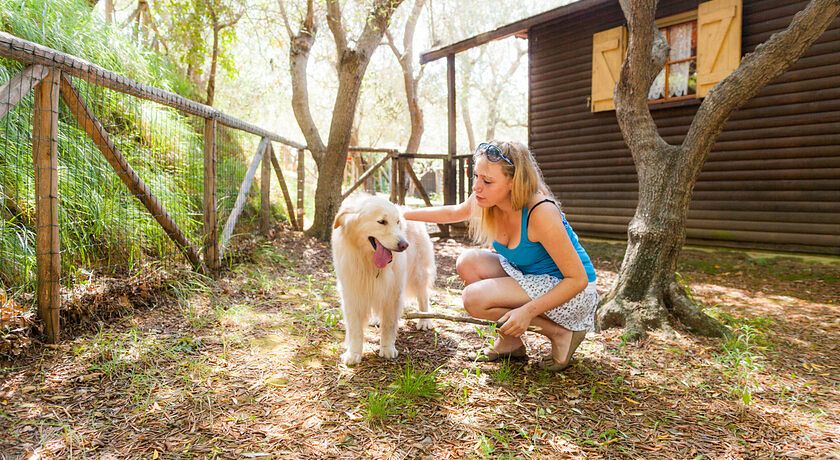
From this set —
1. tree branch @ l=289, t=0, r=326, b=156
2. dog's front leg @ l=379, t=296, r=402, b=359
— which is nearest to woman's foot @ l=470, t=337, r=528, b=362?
dog's front leg @ l=379, t=296, r=402, b=359

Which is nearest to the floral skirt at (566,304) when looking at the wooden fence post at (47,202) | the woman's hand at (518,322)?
the woman's hand at (518,322)

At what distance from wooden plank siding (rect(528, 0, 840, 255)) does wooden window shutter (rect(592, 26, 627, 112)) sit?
0.27 m

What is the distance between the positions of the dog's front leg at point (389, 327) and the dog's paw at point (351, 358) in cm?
18

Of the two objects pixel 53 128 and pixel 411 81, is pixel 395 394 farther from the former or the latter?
pixel 411 81

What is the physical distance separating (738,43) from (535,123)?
380 centimetres

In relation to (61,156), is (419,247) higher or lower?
lower

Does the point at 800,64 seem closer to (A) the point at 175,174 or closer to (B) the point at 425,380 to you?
(B) the point at 425,380

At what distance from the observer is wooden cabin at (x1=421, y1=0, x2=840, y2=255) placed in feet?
19.7

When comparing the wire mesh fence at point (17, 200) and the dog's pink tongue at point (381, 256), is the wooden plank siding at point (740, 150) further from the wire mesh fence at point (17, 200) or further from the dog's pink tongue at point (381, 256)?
the wire mesh fence at point (17, 200)

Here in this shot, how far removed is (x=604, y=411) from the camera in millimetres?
2336

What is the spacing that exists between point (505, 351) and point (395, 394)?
836mm

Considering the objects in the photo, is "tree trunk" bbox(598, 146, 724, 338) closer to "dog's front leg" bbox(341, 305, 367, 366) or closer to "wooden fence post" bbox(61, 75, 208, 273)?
"dog's front leg" bbox(341, 305, 367, 366)

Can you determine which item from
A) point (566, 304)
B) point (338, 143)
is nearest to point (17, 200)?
point (566, 304)

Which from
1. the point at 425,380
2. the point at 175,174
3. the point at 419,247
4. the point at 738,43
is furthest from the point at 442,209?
the point at 738,43
